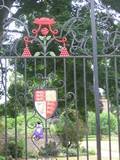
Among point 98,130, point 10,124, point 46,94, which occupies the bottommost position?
point 10,124

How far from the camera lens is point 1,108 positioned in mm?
11773

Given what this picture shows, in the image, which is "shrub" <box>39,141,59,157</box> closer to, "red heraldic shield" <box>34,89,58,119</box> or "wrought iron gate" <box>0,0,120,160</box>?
"wrought iron gate" <box>0,0,120,160</box>

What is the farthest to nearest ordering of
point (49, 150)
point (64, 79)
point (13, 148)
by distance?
1. point (13, 148)
2. point (49, 150)
3. point (64, 79)

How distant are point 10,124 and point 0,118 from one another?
96.8 inches

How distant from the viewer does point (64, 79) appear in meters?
5.71

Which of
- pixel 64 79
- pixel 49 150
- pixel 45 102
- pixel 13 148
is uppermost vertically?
pixel 64 79

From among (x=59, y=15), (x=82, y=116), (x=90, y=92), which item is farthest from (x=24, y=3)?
(x=82, y=116)

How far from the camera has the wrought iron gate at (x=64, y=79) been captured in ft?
18.5

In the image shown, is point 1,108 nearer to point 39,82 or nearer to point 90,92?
point 90,92

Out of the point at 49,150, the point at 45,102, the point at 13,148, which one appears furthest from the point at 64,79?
the point at 13,148

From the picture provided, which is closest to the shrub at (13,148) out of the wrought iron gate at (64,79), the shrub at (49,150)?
the wrought iron gate at (64,79)

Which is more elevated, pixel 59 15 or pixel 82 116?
pixel 59 15

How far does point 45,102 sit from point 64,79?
1.34 feet

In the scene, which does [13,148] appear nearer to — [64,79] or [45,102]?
[64,79]
